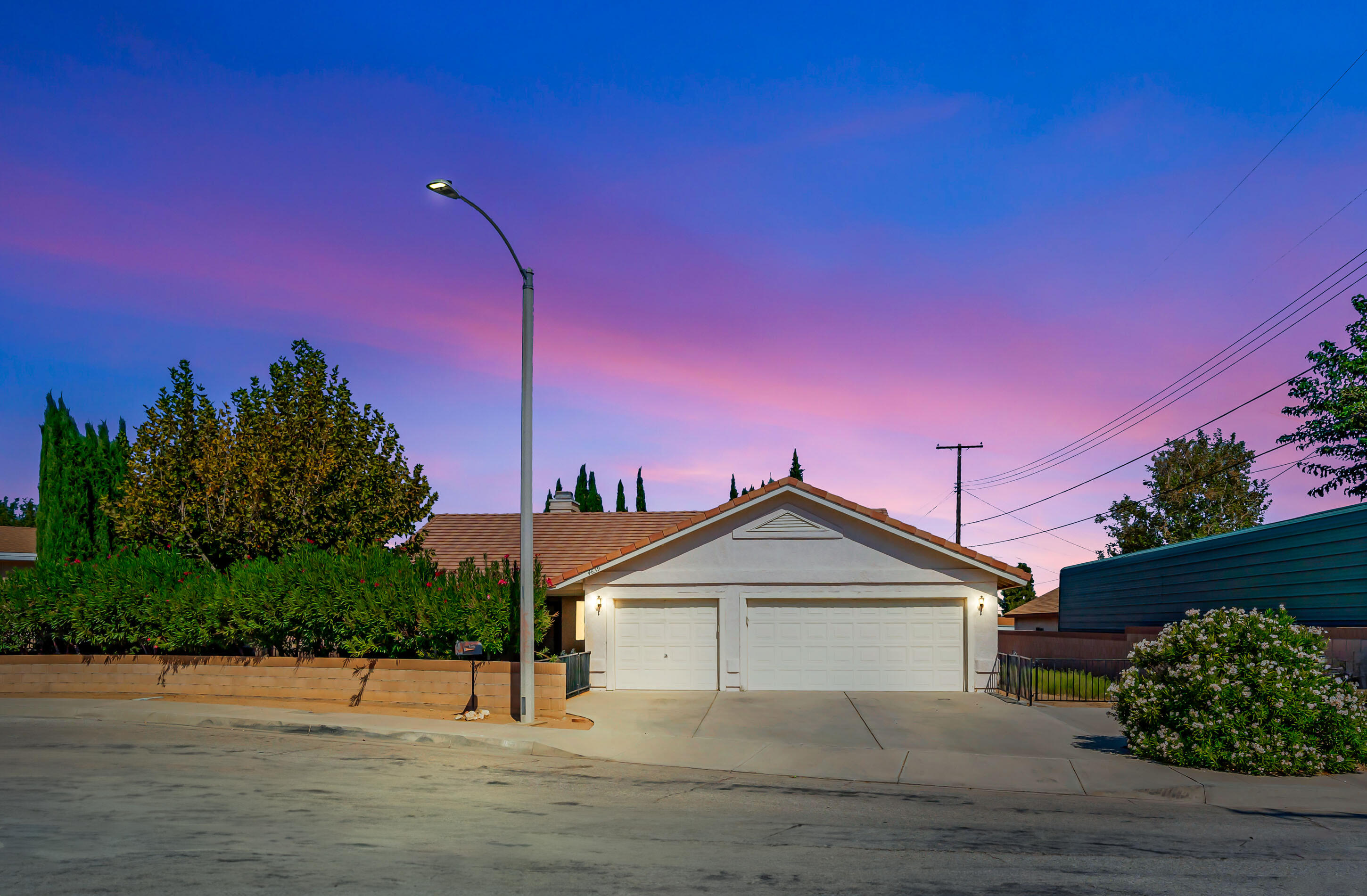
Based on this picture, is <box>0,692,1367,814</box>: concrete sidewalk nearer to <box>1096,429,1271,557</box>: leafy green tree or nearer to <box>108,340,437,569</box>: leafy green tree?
<box>108,340,437,569</box>: leafy green tree

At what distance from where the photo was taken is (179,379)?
25062mm

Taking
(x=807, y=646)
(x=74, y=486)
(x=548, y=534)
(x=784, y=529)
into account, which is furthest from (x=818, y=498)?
(x=74, y=486)

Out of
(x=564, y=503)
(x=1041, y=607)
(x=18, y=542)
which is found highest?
(x=564, y=503)

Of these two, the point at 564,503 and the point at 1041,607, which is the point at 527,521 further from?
the point at 1041,607

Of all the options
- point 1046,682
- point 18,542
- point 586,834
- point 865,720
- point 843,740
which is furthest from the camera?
point 18,542

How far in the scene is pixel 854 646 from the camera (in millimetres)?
24078

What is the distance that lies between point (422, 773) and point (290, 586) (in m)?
9.32

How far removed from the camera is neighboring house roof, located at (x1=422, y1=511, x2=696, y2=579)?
30.0m

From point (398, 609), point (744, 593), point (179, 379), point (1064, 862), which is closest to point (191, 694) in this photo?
point (398, 609)

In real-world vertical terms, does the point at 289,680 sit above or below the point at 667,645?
below

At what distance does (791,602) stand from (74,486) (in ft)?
74.8

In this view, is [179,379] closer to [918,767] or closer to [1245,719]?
[918,767]

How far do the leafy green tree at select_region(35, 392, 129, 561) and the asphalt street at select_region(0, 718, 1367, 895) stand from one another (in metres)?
19.4

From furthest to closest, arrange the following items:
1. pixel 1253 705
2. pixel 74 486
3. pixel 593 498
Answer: pixel 593 498 < pixel 74 486 < pixel 1253 705
